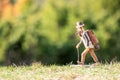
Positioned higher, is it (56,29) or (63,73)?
(56,29)

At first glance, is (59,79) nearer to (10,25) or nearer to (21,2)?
(10,25)

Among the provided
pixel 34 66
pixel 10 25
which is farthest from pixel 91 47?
pixel 10 25

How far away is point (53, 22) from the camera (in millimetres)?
27203

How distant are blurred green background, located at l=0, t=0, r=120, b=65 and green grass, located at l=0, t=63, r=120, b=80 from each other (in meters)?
16.3

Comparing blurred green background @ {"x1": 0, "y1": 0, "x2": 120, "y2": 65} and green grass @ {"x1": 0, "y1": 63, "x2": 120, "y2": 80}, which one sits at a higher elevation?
blurred green background @ {"x1": 0, "y1": 0, "x2": 120, "y2": 65}

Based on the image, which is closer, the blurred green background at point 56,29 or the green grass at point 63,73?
the green grass at point 63,73

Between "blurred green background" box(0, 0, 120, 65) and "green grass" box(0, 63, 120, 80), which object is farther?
"blurred green background" box(0, 0, 120, 65)

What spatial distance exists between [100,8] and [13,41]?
16.8ft

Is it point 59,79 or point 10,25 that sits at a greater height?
point 10,25

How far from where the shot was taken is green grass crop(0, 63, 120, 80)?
769cm

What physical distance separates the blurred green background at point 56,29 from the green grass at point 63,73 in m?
16.3

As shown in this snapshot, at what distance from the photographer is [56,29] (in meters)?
27.3

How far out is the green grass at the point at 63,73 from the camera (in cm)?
769

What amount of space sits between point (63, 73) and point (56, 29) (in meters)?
19.3
